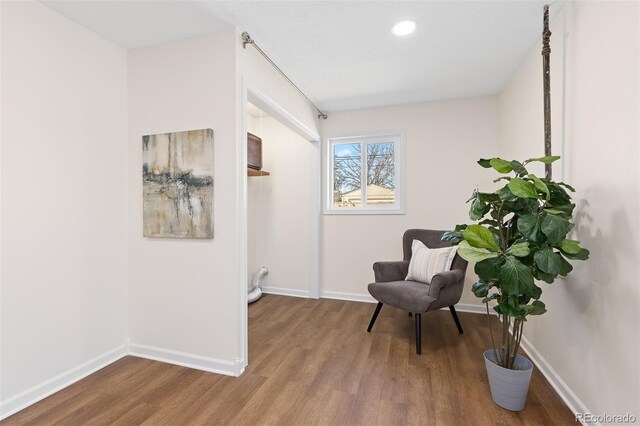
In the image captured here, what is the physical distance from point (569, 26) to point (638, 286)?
5.08 ft

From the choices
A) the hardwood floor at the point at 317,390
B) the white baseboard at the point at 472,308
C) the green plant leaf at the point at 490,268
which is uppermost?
the green plant leaf at the point at 490,268

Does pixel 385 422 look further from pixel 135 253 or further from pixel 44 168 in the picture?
pixel 44 168

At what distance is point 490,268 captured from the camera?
1.48m

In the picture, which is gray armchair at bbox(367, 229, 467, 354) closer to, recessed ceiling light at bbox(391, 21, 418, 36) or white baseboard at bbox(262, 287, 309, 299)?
white baseboard at bbox(262, 287, 309, 299)

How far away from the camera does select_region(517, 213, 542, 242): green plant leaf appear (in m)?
1.42

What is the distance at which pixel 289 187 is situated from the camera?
3.85 m

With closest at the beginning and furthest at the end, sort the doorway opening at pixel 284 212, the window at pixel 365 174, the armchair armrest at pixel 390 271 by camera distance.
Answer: the armchair armrest at pixel 390 271, the window at pixel 365 174, the doorway opening at pixel 284 212

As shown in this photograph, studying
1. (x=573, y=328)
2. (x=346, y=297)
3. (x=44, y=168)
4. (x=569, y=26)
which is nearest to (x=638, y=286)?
(x=573, y=328)

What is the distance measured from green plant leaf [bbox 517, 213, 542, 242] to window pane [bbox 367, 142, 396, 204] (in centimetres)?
213

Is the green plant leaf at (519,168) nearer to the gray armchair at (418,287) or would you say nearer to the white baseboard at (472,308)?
the gray armchair at (418,287)

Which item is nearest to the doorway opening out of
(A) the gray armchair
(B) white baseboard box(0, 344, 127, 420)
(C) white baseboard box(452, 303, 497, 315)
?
(A) the gray armchair

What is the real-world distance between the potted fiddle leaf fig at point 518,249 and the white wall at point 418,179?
1.65m

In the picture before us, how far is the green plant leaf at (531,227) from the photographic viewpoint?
4.66ft

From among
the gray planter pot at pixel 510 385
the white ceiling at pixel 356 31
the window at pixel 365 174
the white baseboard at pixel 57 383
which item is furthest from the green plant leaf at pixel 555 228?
the white baseboard at pixel 57 383
